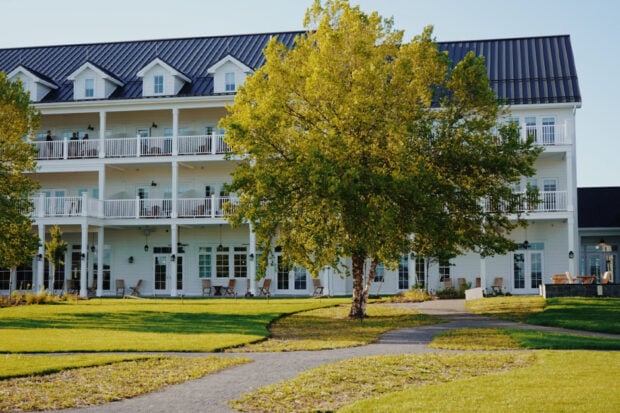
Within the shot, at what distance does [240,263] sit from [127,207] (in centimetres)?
Answer: 606

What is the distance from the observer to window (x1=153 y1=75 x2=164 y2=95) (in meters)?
37.4

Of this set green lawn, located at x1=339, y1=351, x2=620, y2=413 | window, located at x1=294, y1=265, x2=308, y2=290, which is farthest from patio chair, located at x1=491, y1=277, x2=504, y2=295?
green lawn, located at x1=339, y1=351, x2=620, y2=413

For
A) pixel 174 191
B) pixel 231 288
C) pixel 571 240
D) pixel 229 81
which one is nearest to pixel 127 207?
pixel 174 191

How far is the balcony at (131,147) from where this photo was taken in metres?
36.2

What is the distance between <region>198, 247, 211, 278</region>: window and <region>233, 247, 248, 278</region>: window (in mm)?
1337

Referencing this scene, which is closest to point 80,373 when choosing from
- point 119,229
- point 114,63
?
point 119,229

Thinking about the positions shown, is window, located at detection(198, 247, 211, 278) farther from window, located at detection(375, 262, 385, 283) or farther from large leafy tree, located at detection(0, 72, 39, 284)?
large leafy tree, located at detection(0, 72, 39, 284)

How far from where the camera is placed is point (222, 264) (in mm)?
37719

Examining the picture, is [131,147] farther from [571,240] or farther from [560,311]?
[560,311]

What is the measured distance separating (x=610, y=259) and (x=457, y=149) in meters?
20.2

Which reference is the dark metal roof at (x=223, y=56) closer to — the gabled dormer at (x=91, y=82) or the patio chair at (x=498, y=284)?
the gabled dormer at (x=91, y=82)

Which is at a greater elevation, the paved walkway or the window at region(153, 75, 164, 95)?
the window at region(153, 75, 164, 95)

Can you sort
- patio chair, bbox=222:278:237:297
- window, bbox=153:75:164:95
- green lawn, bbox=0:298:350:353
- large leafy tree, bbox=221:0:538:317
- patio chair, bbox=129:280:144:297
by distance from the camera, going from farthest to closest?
window, bbox=153:75:164:95, patio chair, bbox=129:280:144:297, patio chair, bbox=222:278:237:297, large leafy tree, bbox=221:0:538:317, green lawn, bbox=0:298:350:353

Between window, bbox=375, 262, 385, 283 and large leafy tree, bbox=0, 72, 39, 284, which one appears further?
window, bbox=375, 262, 385, 283
